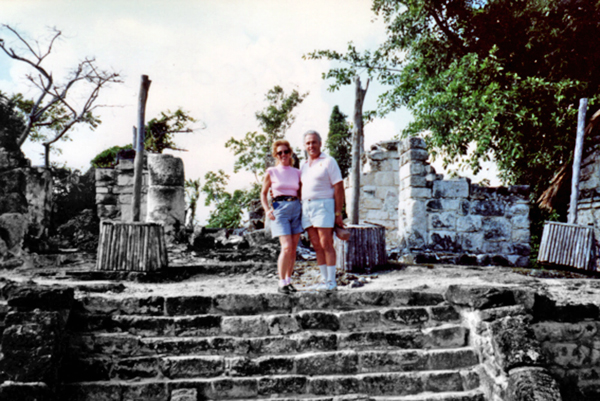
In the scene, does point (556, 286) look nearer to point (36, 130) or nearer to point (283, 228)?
point (283, 228)

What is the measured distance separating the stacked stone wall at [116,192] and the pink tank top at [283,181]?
7327 mm

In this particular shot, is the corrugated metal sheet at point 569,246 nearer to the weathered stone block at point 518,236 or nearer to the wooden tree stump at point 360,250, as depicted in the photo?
the weathered stone block at point 518,236

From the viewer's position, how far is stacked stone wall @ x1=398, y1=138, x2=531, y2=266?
793 centimetres

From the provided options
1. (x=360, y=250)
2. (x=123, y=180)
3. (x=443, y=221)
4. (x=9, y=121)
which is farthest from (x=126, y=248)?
(x=9, y=121)

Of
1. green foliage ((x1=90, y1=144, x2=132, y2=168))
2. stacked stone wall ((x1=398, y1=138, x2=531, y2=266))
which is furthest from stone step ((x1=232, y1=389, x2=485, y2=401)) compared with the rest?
green foliage ((x1=90, y1=144, x2=132, y2=168))

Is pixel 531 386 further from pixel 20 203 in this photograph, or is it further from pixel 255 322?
pixel 20 203

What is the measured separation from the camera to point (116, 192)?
11062 mm

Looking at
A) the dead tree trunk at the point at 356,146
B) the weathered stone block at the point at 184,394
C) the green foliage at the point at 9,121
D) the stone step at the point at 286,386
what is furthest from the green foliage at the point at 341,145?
the weathered stone block at the point at 184,394

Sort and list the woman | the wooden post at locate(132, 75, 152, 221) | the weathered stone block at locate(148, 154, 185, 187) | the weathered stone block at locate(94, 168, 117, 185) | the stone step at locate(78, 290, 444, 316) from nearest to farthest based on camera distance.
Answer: the stone step at locate(78, 290, 444, 316), the woman, the wooden post at locate(132, 75, 152, 221), the weathered stone block at locate(148, 154, 185, 187), the weathered stone block at locate(94, 168, 117, 185)

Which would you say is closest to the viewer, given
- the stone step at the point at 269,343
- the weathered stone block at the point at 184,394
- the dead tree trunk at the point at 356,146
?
the weathered stone block at the point at 184,394

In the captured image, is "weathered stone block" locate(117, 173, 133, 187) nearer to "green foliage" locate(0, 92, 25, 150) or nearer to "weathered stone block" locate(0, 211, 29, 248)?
"weathered stone block" locate(0, 211, 29, 248)

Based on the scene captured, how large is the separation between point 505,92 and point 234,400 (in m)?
8.45

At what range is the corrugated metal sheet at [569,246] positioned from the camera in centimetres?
693

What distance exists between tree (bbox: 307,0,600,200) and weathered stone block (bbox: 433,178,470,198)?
5.58 feet
